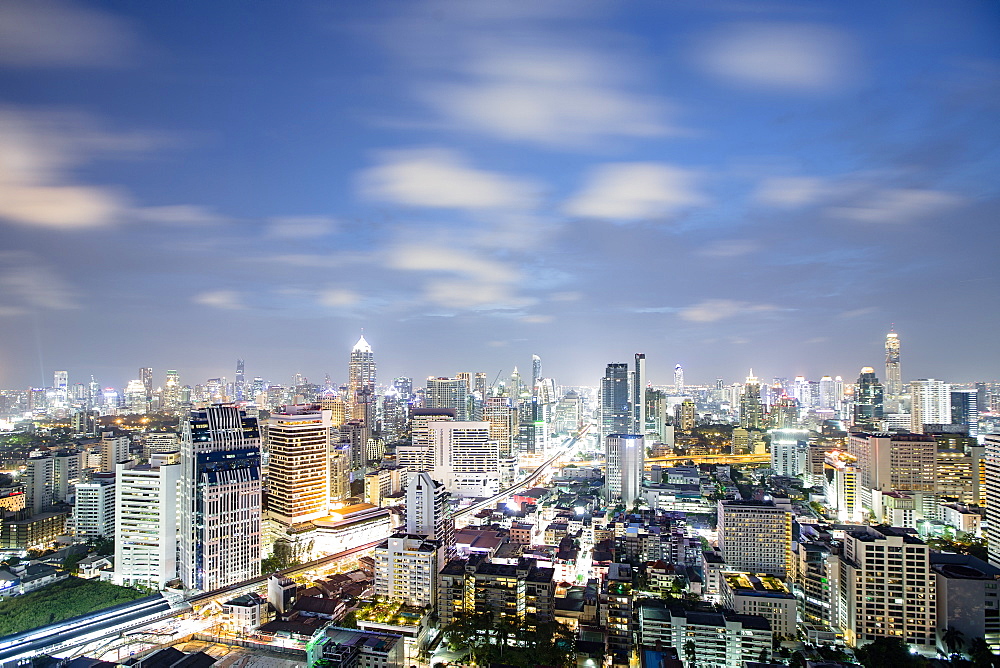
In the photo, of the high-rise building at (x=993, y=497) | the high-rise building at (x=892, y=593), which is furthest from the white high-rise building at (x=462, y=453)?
the high-rise building at (x=892, y=593)

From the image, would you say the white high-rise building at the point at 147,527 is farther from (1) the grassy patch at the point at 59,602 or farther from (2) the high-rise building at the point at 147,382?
(2) the high-rise building at the point at 147,382

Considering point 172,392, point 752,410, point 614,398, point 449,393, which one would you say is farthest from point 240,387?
point 752,410

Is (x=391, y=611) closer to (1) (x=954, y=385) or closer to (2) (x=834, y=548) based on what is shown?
(2) (x=834, y=548)

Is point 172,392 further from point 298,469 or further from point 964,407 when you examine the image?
point 964,407

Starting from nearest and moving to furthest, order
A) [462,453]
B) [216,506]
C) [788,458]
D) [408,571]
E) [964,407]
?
1. [408,571]
2. [216,506]
3. [462,453]
4. [788,458]
5. [964,407]

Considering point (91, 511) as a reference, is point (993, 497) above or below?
above
